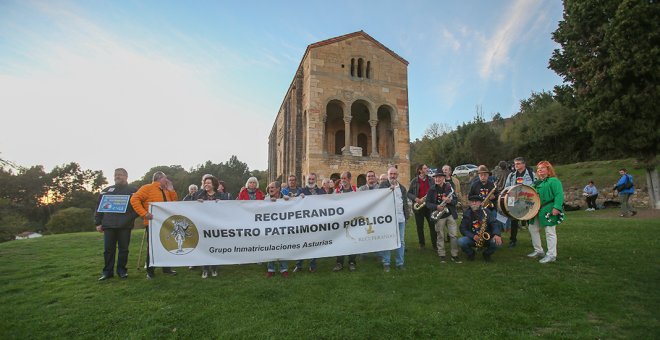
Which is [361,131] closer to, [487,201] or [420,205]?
[420,205]

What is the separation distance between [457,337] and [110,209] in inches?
257

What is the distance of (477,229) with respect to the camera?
22.6ft

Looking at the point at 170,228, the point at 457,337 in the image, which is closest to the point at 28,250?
the point at 170,228

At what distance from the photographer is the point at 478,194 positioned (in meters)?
7.43

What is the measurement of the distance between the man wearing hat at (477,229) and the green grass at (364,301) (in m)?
0.29

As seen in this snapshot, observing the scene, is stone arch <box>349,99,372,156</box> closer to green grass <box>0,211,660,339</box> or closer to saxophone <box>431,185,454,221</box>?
saxophone <box>431,185,454,221</box>

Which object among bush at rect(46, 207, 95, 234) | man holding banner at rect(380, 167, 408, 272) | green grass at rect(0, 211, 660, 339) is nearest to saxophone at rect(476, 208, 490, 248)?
green grass at rect(0, 211, 660, 339)

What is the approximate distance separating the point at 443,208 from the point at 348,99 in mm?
17744

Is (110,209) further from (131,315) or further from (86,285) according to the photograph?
(131,315)

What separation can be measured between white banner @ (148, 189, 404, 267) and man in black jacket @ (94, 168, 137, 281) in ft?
2.08

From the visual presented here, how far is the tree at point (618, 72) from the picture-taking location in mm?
14906

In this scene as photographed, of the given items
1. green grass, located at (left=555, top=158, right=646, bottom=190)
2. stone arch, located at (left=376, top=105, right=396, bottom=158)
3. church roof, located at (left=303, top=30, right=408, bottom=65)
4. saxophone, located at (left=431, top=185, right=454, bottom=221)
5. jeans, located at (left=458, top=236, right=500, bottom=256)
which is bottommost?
jeans, located at (left=458, top=236, right=500, bottom=256)

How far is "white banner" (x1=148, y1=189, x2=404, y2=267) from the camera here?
6.38m

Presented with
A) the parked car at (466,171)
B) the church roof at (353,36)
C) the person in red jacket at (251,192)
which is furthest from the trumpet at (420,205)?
the parked car at (466,171)
